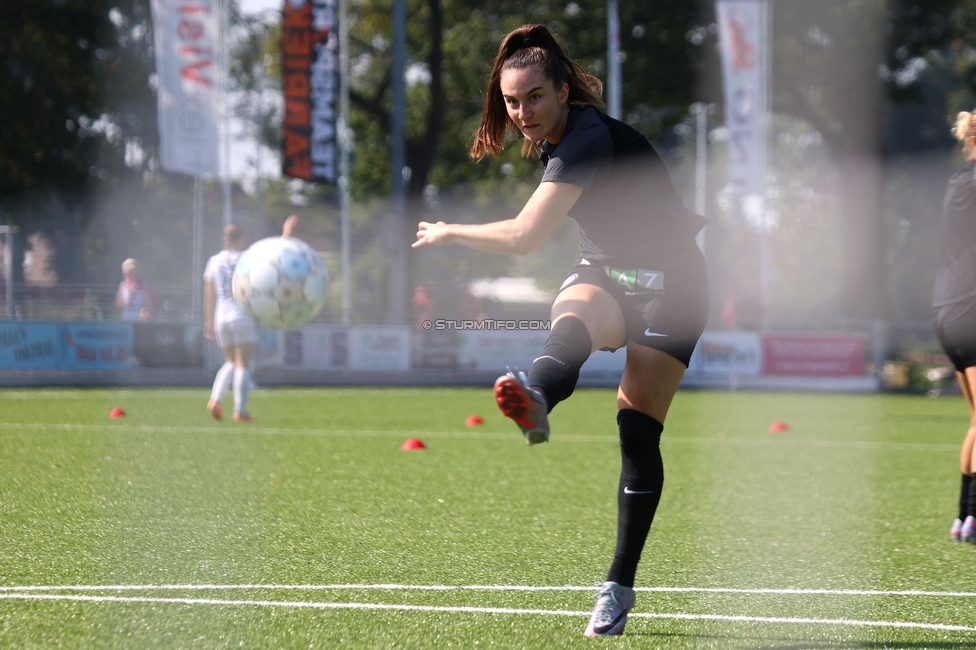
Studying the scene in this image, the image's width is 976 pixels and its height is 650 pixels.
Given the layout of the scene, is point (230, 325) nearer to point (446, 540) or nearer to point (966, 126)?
point (446, 540)

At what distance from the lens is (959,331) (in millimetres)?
5645

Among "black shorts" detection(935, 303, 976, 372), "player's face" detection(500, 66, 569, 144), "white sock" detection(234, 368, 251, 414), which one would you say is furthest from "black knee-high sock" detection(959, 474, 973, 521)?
"white sock" detection(234, 368, 251, 414)

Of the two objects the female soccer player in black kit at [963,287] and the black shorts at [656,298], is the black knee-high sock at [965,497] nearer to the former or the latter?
the female soccer player in black kit at [963,287]

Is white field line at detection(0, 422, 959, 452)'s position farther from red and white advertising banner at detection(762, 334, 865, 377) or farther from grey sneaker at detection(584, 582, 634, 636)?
red and white advertising banner at detection(762, 334, 865, 377)

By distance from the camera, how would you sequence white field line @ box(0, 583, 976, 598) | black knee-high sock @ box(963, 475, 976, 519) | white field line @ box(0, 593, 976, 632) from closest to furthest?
1. white field line @ box(0, 593, 976, 632)
2. white field line @ box(0, 583, 976, 598)
3. black knee-high sock @ box(963, 475, 976, 519)

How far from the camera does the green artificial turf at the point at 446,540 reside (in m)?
3.92

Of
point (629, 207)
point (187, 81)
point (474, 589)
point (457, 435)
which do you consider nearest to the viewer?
point (629, 207)

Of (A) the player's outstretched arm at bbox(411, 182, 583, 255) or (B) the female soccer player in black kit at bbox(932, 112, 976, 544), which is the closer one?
(A) the player's outstretched arm at bbox(411, 182, 583, 255)

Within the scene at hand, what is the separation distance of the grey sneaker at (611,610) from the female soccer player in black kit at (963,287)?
270 cm

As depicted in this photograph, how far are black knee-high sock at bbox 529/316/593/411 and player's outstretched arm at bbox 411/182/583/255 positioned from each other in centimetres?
30

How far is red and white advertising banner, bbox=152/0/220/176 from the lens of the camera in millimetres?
21219

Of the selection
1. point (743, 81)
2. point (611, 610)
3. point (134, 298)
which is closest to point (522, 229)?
point (611, 610)

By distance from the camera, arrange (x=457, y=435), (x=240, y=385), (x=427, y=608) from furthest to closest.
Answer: (x=240, y=385), (x=457, y=435), (x=427, y=608)
